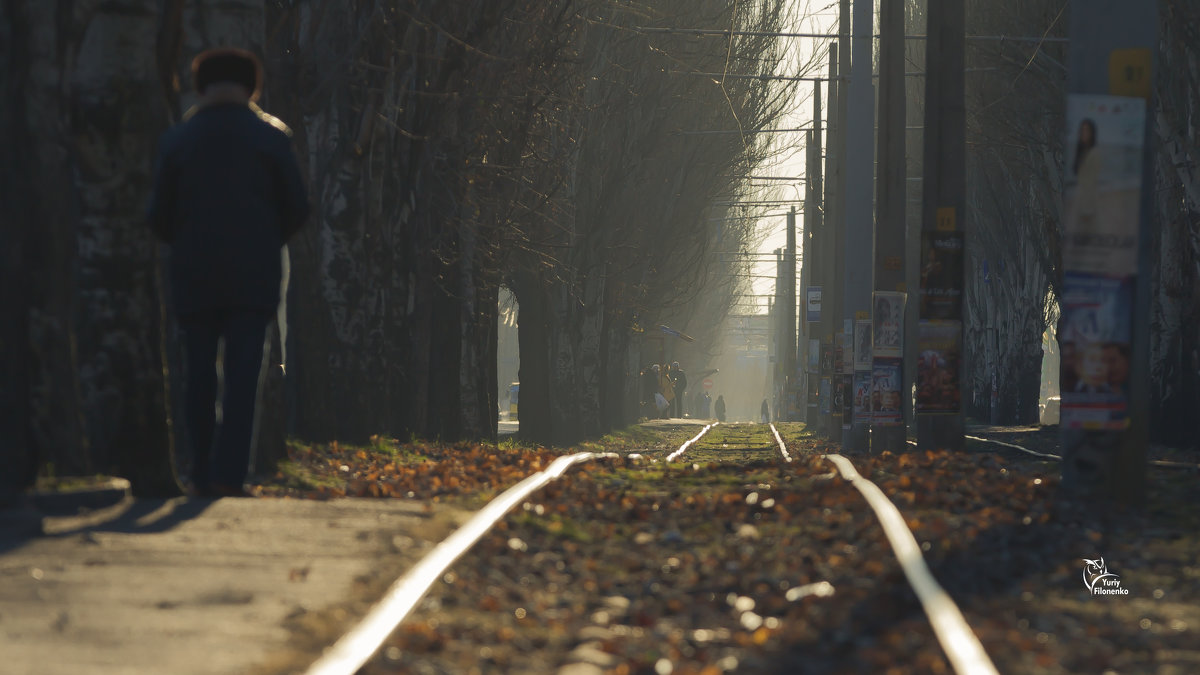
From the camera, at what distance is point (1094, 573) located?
683cm

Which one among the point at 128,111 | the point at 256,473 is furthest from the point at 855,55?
the point at 128,111

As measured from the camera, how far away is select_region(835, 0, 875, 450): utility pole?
23031 millimetres

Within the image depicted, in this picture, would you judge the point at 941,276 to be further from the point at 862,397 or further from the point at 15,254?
the point at 15,254

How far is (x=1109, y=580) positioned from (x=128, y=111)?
5164 mm

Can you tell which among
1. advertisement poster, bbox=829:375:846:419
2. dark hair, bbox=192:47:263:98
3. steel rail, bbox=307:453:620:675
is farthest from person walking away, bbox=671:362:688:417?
dark hair, bbox=192:47:263:98

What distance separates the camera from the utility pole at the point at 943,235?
16438 mm

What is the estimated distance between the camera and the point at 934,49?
17.2 m

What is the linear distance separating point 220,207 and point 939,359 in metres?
10.4

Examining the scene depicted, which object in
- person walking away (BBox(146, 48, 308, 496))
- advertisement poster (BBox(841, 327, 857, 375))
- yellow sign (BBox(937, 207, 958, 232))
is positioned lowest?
advertisement poster (BBox(841, 327, 857, 375))

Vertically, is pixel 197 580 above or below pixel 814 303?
below

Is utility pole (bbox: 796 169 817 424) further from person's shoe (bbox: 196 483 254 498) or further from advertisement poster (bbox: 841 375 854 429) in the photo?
person's shoe (bbox: 196 483 254 498)

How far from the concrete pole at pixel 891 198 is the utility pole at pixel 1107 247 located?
415 inches

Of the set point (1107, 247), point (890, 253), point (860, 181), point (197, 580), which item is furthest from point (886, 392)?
point (197, 580)

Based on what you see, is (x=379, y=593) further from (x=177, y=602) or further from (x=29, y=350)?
(x=29, y=350)
